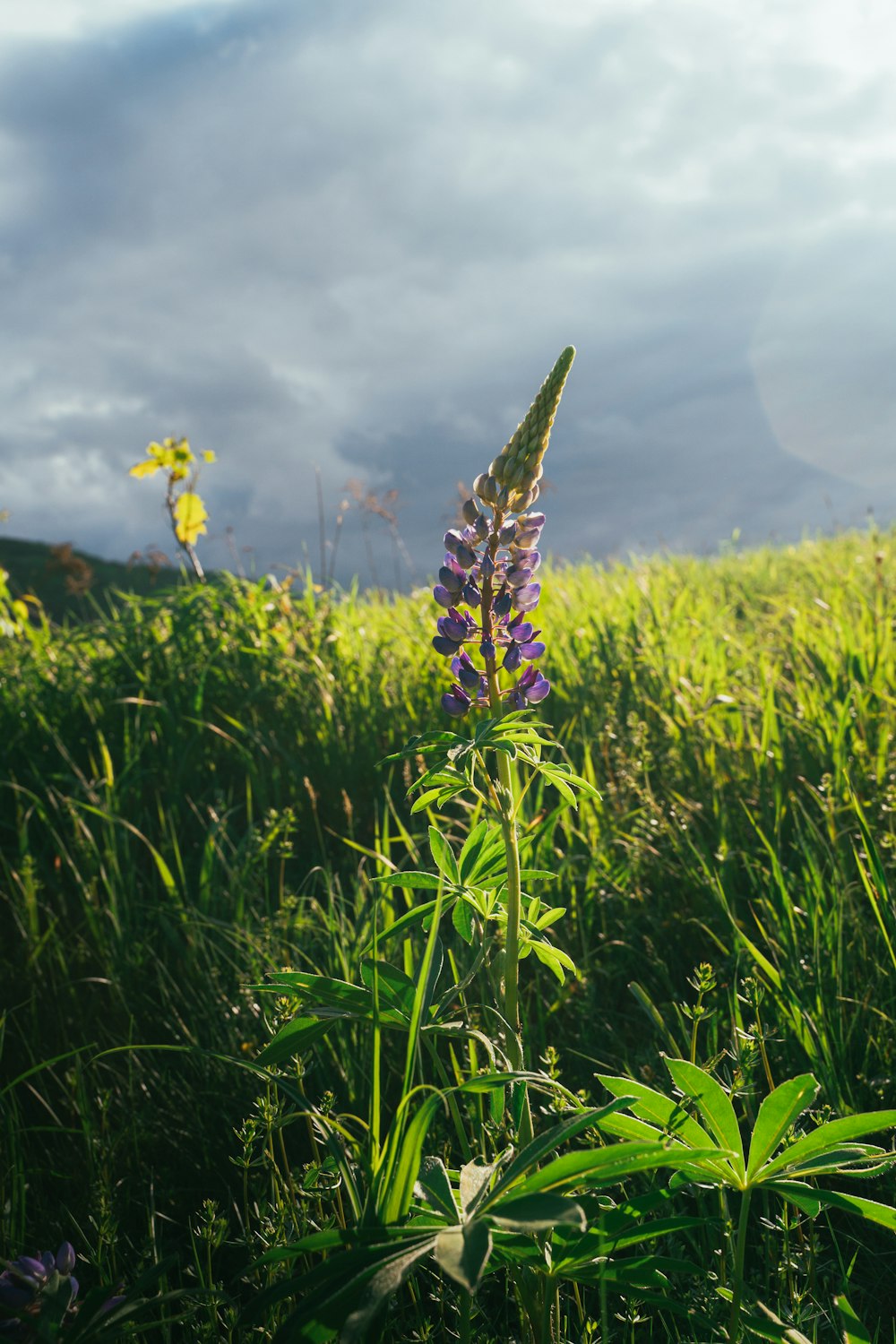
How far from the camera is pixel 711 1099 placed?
41.3 inches

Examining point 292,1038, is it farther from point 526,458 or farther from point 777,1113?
point 526,458

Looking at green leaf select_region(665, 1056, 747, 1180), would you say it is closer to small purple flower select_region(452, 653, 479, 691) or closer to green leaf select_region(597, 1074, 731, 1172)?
green leaf select_region(597, 1074, 731, 1172)

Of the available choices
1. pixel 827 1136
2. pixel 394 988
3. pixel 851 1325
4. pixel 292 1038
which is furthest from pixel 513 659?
pixel 851 1325

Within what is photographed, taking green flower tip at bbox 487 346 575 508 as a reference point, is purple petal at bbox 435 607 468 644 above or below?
below

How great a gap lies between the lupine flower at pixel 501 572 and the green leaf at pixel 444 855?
18 cm

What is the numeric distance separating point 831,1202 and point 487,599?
2.87 ft

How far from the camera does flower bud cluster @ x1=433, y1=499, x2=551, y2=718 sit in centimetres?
130

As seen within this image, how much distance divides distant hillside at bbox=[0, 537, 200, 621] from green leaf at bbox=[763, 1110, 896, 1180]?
14.2 feet

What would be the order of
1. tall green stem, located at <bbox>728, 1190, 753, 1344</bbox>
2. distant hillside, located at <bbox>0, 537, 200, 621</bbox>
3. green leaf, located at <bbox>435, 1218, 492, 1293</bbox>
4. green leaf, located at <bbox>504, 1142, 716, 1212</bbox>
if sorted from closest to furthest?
green leaf, located at <bbox>435, 1218, 492, 1293</bbox>, green leaf, located at <bbox>504, 1142, 716, 1212</bbox>, tall green stem, located at <bbox>728, 1190, 753, 1344</bbox>, distant hillside, located at <bbox>0, 537, 200, 621</bbox>

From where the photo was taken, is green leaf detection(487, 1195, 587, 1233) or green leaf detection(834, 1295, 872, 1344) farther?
green leaf detection(834, 1295, 872, 1344)

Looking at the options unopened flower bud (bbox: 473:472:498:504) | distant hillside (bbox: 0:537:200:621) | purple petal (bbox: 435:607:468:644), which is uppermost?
distant hillside (bbox: 0:537:200:621)

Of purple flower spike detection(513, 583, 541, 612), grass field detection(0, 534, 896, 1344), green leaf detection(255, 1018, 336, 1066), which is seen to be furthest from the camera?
purple flower spike detection(513, 583, 541, 612)

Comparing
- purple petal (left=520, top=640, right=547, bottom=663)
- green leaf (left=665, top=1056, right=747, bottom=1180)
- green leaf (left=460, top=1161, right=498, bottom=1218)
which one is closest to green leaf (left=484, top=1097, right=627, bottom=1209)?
green leaf (left=460, top=1161, right=498, bottom=1218)

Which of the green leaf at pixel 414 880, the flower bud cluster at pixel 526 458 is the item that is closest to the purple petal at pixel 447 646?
the flower bud cluster at pixel 526 458
